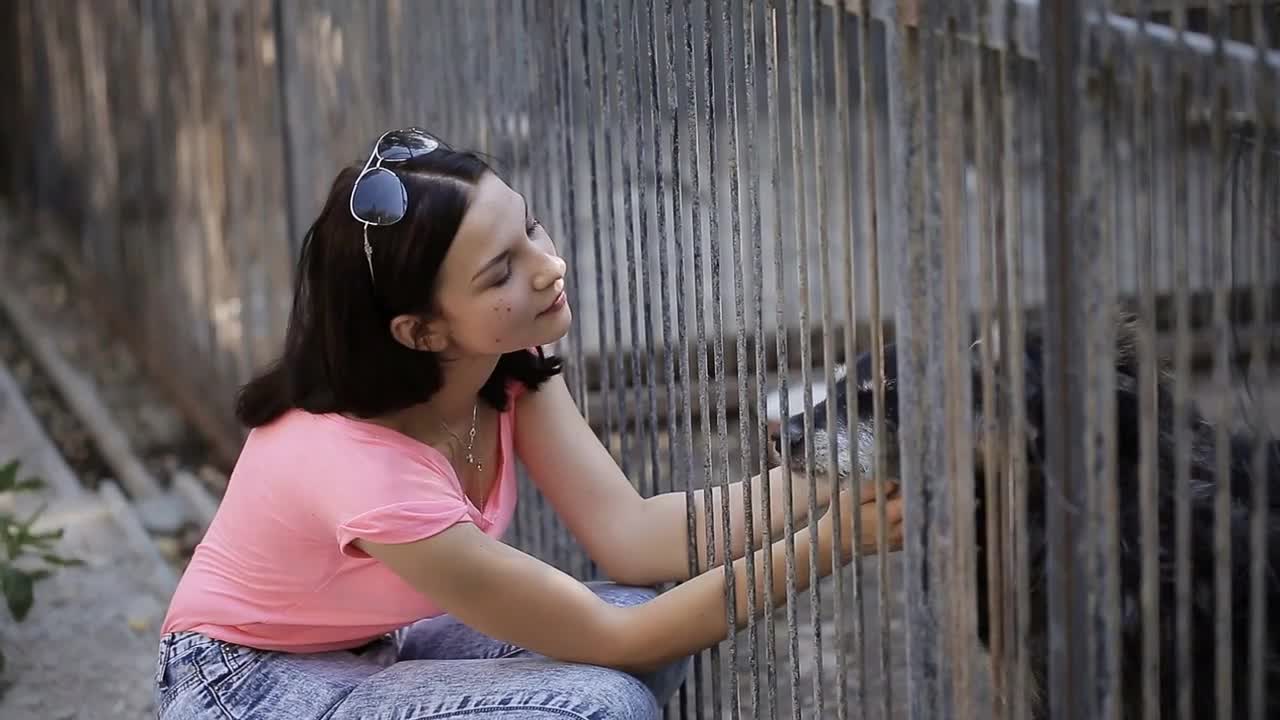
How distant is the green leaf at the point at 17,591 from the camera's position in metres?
3.32

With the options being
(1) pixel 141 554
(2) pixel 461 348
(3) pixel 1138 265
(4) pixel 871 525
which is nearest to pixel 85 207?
(1) pixel 141 554

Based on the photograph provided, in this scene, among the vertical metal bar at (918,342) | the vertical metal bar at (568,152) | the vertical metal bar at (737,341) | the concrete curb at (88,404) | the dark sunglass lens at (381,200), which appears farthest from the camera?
the concrete curb at (88,404)

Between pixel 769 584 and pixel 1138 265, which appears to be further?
pixel 769 584

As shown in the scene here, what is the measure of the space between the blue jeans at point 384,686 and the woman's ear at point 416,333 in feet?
1.47

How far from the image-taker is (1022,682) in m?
1.65

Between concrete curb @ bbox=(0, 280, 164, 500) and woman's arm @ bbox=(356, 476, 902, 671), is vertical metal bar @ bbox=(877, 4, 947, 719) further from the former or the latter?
concrete curb @ bbox=(0, 280, 164, 500)

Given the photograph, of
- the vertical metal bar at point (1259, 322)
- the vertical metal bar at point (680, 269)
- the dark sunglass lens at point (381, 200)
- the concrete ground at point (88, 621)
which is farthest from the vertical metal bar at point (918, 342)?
the concrete ground at point (88, 621)

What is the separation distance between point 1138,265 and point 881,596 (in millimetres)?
514

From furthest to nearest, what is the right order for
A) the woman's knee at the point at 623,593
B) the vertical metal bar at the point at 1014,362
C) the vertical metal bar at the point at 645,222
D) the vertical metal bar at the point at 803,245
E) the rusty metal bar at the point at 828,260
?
the woman's knee at the point at 623,593 → the vertical metal bar at the point at 645,222 → the vertical metal bar at the point at 803,245 → the rusty metal bar at the point at 828,260 → the vertical metal bar at the point at 1014,362

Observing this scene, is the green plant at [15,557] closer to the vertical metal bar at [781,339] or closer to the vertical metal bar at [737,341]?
the vertical metal bar at [737,341]

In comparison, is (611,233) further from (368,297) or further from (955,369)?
(955,369)

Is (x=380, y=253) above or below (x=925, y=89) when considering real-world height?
below

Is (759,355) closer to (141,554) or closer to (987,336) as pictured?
(987,336)

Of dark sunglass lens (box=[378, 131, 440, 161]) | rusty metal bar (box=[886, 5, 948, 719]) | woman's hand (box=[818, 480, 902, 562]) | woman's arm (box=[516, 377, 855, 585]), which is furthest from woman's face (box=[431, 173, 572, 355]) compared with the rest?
rusty metal bar (box=[886, 5, 948, 719])
